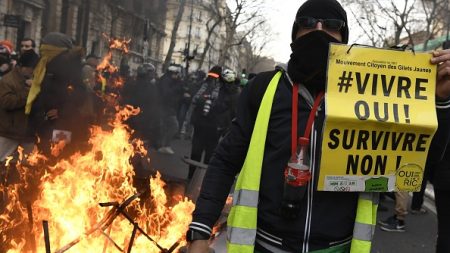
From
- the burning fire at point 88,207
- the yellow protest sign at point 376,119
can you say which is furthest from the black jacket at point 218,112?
the yellow protest sign at point 376,119

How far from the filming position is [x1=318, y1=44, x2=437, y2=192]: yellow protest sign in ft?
6.95

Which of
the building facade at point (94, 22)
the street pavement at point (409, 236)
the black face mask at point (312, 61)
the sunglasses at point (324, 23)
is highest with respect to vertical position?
the building facade at point (94, 22)

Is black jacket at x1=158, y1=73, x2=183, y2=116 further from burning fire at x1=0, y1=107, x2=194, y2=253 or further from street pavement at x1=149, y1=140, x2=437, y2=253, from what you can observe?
burning fire at x1=0, y1=107, x2=194, y2=253

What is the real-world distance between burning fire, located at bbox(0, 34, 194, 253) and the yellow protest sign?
78.1 inches

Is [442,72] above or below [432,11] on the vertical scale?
below

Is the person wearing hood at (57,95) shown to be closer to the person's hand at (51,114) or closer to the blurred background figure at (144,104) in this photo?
the person's hand at (51,114)

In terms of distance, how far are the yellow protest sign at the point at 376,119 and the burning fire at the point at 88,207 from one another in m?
1.98

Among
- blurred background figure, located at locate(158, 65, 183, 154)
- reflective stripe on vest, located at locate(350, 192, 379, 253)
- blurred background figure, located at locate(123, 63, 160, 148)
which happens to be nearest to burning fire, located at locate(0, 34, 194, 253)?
reflective stripe on vest, located at locate(350, 192, 379, 253)

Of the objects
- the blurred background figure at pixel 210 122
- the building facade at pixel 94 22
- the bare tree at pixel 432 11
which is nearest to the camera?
the blurred background figure at pixel 210 122

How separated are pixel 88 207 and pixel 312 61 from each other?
254cm

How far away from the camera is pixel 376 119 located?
6.93ft

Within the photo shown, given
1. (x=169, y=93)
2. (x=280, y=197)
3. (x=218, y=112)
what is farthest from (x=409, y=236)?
(x=169, y=93)

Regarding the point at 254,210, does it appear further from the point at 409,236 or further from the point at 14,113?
the point at 409,236

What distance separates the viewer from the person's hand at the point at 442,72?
214 centimetres
